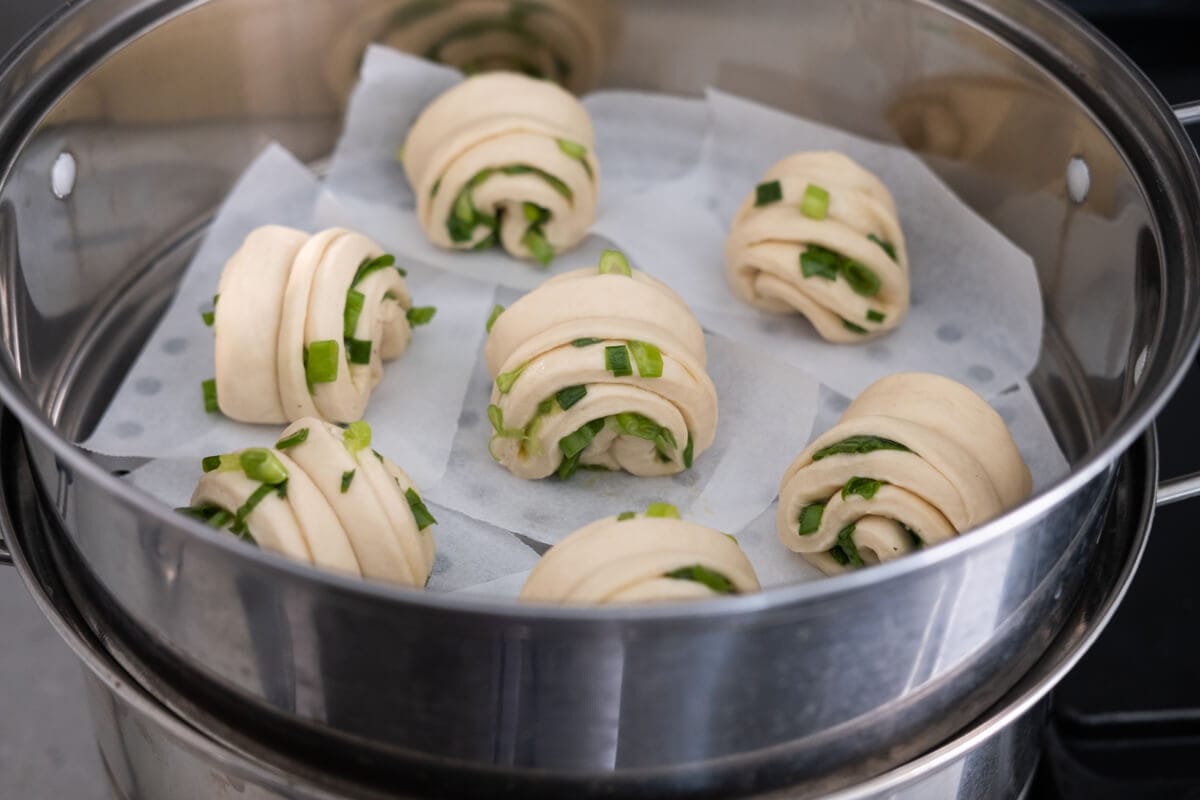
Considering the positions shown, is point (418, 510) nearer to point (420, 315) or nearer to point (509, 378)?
point (509, 378)

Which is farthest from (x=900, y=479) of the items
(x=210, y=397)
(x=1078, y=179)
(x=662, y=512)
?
(x=210, y=397)

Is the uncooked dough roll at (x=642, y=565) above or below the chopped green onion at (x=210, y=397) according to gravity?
below

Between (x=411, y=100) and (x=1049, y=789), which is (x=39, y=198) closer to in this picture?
(x=411, y=100)

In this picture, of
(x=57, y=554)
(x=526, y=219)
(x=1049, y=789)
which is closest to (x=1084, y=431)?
(x=1049, y=789)

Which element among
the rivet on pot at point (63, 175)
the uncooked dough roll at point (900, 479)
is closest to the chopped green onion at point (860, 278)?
the uncooked dough roll at point (900, 479)

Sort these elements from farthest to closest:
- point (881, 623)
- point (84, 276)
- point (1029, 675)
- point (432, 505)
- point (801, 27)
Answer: point (801, 27)
point (84, 276)
point (432, 505)
point (1029, 675)
point (881, 623)

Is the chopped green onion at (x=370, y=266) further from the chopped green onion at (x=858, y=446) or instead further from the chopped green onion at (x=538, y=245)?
the chopped green onion at (x=858, y=446)
